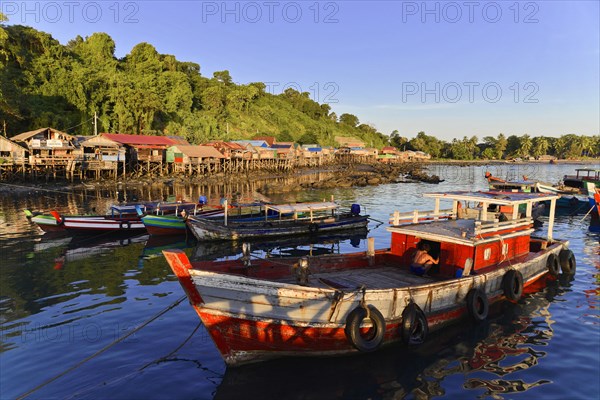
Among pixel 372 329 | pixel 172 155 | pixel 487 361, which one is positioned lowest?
pixel 487 361

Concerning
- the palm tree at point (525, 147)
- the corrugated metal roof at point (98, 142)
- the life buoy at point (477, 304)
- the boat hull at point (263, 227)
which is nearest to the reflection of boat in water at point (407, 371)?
the life buoy at point (477, 304)

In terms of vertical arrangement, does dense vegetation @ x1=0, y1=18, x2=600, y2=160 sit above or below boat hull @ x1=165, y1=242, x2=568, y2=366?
above

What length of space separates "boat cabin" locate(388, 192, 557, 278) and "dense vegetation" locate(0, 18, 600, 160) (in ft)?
204

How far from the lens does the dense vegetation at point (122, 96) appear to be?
215 ft

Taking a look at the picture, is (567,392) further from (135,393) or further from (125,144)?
(125,144)

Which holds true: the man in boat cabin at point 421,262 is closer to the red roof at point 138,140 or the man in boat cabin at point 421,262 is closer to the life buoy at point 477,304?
the life buoy at point 477,304

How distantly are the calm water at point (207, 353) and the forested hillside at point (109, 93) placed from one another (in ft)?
175

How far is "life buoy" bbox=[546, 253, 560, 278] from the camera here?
655 inches

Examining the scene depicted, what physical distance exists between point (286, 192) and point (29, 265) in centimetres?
3547

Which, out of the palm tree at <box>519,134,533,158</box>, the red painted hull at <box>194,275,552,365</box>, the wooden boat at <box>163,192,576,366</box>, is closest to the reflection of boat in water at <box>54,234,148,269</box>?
the wooden boat at <box>163,192,576,366</box>

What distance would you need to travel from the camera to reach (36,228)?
2777cm

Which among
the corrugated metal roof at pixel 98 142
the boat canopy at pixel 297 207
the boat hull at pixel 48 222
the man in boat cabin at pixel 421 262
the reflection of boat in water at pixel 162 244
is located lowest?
the reflection of boat in water at pixel 162 244

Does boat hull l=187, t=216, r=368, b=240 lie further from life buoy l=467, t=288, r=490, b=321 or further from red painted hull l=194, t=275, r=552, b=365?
life buoy l=467, t=288, r=490, b=321

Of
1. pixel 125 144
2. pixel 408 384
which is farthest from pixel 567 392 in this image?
pixel 125 144
